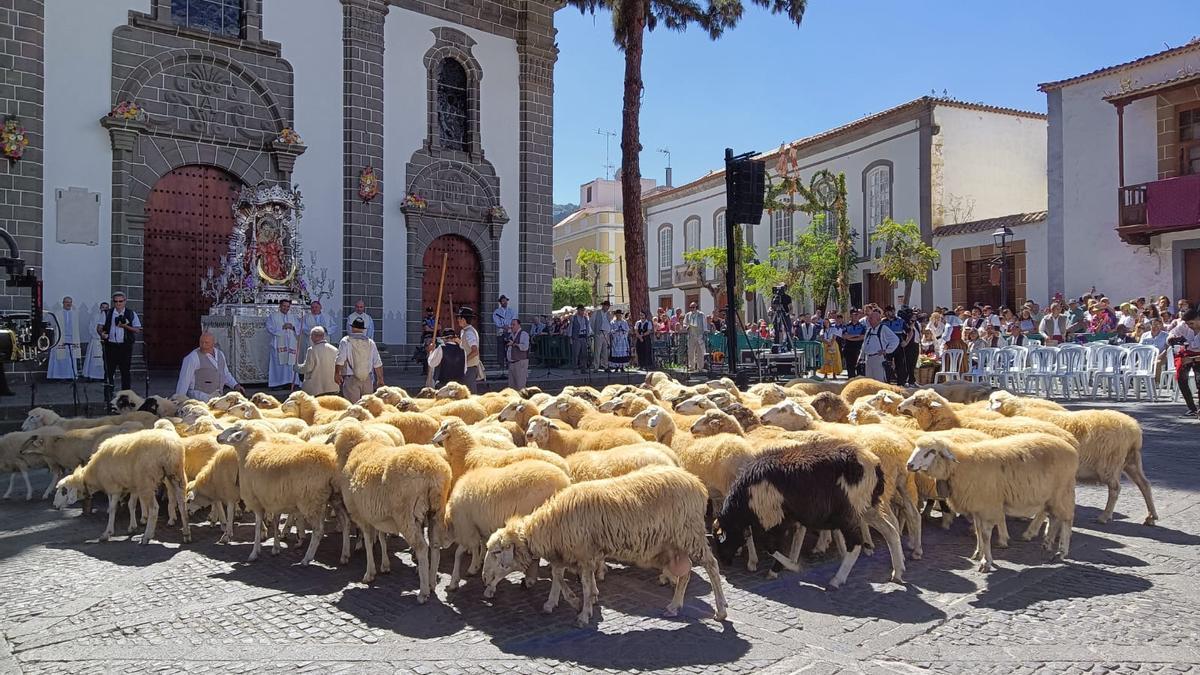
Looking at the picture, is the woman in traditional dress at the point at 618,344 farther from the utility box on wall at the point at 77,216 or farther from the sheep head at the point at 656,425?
the sheep head at the point at 656,425

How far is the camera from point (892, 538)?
561 cm

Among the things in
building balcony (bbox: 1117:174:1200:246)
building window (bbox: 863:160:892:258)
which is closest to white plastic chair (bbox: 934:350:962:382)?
building balcony (bbox: 1117:174:1200:246)

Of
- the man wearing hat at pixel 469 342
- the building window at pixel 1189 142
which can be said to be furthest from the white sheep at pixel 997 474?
the building window at pixel 1189 142

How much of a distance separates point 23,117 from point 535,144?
1238 centimetres

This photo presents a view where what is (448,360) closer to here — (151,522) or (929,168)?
(151,522)

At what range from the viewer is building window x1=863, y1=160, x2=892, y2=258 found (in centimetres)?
3675

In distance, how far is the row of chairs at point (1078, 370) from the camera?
15359 millimetres

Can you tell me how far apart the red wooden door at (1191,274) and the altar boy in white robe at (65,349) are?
2811 cm

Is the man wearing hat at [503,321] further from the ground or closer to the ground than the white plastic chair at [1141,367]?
further from the ground

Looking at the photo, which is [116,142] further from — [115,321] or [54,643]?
[54,643]

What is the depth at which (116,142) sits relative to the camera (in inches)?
696

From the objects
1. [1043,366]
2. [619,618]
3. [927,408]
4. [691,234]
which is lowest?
[619,618]

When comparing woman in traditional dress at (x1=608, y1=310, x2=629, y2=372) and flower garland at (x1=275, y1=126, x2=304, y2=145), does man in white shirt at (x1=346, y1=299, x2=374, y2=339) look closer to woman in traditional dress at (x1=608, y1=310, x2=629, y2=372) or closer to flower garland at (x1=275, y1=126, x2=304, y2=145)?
flower garland at (x1=275, y1=126, x2=304, y2=145)

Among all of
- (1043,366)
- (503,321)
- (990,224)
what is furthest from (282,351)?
(990,224)
